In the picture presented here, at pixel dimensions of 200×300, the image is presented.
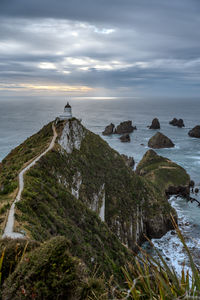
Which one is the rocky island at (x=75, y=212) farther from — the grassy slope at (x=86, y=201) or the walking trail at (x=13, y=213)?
the walking trail at (x=13, y=213)

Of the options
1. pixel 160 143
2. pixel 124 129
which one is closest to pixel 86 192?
pixel 160 143

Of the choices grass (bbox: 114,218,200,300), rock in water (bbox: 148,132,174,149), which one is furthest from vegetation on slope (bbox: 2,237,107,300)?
rock in water (bbox: 148,132,174,149)

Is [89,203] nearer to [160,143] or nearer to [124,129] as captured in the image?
[160,143]

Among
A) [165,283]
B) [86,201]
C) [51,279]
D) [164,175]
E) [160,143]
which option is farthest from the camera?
[160,143]

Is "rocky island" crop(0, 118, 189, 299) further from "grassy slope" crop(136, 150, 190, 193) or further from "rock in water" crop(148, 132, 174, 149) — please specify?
"rock in water" crop(148, 132, 174, 149)

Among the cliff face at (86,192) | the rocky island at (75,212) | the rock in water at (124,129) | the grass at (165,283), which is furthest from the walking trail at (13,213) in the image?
the rock in water at (124,129)

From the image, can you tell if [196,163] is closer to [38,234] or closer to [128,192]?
[128,192]

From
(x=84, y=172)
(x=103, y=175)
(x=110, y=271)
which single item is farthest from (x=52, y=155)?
(x=110, y=271)
